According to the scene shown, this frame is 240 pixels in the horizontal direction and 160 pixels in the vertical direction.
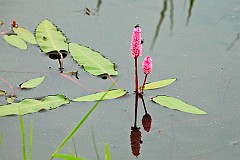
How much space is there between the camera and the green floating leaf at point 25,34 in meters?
2.25

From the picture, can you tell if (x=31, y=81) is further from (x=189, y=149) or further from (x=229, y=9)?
(x=229, y=9)

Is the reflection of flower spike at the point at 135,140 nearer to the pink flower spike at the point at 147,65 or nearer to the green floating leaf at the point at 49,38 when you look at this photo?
the pink flower spike at the point at 147,65

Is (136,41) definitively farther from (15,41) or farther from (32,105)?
(15,41)

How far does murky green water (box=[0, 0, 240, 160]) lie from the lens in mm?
1752

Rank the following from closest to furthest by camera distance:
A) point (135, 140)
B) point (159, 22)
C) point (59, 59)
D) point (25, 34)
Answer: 1. point (135, 140)
2. point (59, 59)
3. point (25, 34)
4. point (159, 22)

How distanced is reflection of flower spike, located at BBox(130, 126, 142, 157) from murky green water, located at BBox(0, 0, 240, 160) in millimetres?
15

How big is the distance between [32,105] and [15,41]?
0.42 meters

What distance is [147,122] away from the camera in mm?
1863

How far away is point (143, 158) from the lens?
170 centimetres

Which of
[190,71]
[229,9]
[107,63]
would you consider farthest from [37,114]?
[229,9]

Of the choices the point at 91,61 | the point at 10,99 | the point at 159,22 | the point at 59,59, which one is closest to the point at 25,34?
the point at 59,59

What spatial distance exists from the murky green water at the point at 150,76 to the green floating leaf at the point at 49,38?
4 centimetres

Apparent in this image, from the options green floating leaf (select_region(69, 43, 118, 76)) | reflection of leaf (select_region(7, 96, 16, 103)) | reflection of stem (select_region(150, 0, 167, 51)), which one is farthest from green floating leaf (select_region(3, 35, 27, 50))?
reflection of stem (select_region(150, 0, 167, 51))

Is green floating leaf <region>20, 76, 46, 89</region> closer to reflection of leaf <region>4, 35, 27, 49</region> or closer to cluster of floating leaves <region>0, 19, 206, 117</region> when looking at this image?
cluster of floating leaves <region>0, 19, 206, 117</region>
